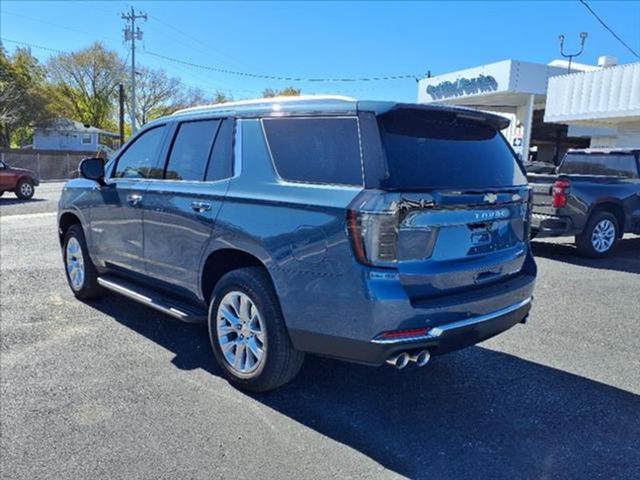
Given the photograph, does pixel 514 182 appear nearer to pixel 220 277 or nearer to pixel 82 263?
pixel 220 277

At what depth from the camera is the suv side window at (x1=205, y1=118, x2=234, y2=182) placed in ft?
12.6

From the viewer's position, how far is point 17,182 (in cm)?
1803

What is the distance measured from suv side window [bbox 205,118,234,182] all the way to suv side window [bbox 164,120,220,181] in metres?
0.08

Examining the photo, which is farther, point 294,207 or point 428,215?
point 294,207

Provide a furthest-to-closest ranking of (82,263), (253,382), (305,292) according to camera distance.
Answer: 1. (82,263)
2. (253,382)
3. (305,292)

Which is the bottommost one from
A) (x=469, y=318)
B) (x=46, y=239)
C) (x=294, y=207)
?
(x=46, y=239)

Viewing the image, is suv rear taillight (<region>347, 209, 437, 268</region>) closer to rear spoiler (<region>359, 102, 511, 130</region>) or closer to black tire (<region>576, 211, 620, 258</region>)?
rear spoiler (<region>359, 102, 511, 130</region>)

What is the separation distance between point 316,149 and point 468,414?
1.98m

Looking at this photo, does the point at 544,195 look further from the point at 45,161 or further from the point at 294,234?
the point at 45,161

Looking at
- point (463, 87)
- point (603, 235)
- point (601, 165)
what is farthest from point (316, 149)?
point (463, 87)

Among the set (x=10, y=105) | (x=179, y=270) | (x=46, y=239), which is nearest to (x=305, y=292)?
(x=179, y=270)

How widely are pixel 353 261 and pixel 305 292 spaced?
403mm

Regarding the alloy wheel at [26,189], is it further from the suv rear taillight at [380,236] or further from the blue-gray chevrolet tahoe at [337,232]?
the suv rear taillight at [380,236]

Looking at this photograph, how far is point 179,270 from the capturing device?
4215 millimetres
